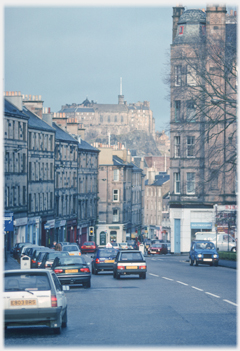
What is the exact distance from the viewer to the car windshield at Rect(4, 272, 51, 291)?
14016mm

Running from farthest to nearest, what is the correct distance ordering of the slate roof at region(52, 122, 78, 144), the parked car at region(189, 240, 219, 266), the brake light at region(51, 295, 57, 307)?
the slate roof at region(52, 122, 78, 144) → the parked car at region(189, 240, 219, 266) → the brake light at region(51, 295, 57, 307)

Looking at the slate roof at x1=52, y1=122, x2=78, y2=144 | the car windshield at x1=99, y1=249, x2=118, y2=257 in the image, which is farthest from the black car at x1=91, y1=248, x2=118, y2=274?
the slate roof at x1=52, y1=122, x2=78, y2=144

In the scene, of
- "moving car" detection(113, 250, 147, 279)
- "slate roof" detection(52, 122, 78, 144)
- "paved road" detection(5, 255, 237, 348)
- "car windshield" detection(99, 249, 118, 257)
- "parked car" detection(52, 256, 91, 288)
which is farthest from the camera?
"slate roof" detection(52, 122, 78, 144)

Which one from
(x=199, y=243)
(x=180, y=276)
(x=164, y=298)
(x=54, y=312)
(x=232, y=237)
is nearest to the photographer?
(x=54, y=312)

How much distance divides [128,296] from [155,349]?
11.6m

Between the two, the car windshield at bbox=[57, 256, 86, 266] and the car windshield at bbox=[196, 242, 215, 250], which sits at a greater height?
the car windshield at bbox=[57, 256, 86, 266]

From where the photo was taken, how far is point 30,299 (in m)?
13.9

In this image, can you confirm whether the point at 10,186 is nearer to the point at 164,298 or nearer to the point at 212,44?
the point at 212,44

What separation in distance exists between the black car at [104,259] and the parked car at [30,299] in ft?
74.1

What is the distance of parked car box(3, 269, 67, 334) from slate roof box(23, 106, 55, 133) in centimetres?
A: 5408

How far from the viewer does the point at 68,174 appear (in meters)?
83.8

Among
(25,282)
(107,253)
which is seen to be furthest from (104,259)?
(25,282)

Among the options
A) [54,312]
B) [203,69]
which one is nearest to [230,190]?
[203,69]

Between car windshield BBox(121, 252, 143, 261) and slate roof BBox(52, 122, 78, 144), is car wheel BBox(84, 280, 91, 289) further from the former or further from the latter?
slate roof BBox(52, 122, 78, 144)
